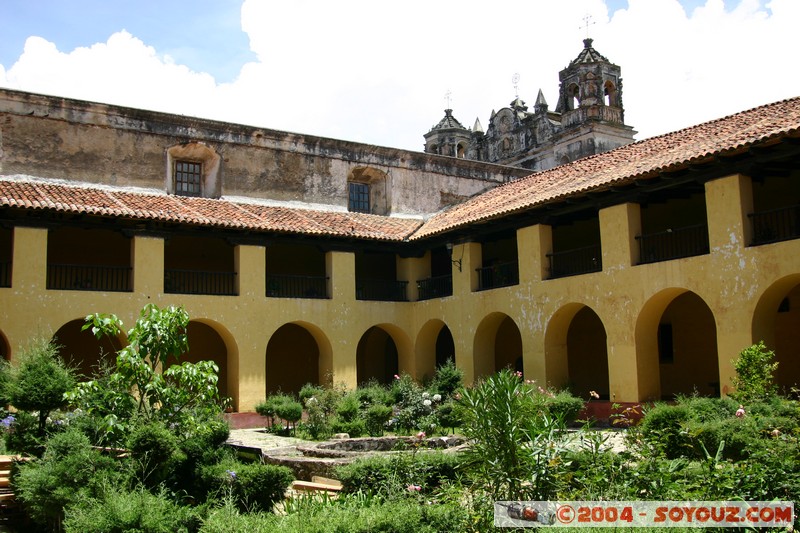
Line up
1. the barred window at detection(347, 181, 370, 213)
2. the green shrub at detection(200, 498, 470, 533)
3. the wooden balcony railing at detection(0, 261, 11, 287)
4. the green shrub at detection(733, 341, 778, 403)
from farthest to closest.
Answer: the barred window at detection(347, 181, 370, 213), the wooden balcony railing at detection(0, 261, 11, 287), the green shrub at detection(733, 341, 778, 403), the green shrub at detection(200, 498, 470, 533)

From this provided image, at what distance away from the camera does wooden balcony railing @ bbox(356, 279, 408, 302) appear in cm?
2428

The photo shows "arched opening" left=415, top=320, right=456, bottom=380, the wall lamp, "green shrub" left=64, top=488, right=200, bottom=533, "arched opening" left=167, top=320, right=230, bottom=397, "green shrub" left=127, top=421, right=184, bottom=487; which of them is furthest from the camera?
"arched opening" left=415, top=320, right=456, bottom=380

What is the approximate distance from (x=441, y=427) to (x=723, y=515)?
1063cm

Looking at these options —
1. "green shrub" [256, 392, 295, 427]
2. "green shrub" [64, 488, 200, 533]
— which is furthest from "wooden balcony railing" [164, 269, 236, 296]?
"green shrub" [64, 488, 200, 533]

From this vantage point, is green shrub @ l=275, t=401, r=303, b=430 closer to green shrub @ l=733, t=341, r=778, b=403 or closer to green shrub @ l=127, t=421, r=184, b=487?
green shrub @ l=127, t=421, r=184, b=487

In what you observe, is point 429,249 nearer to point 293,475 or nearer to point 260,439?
point 260,439

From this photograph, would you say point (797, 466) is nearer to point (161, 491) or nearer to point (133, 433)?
point (161, 491)

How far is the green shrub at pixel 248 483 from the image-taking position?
888 centimetres

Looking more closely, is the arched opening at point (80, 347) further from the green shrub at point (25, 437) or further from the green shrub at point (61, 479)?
the green shrub at point (61, 479)

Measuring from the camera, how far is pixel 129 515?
7430 millimetres

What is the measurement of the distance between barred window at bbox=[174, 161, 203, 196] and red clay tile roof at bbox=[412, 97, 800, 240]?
6.59 metres

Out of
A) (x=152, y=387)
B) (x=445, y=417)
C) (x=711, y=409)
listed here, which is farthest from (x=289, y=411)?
(x=711, y=409)

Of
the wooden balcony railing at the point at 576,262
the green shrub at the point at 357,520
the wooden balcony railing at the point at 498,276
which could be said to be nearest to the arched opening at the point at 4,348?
the wooden balcony railing at the point at 498,276

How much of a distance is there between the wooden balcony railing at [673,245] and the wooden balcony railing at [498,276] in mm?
3883
